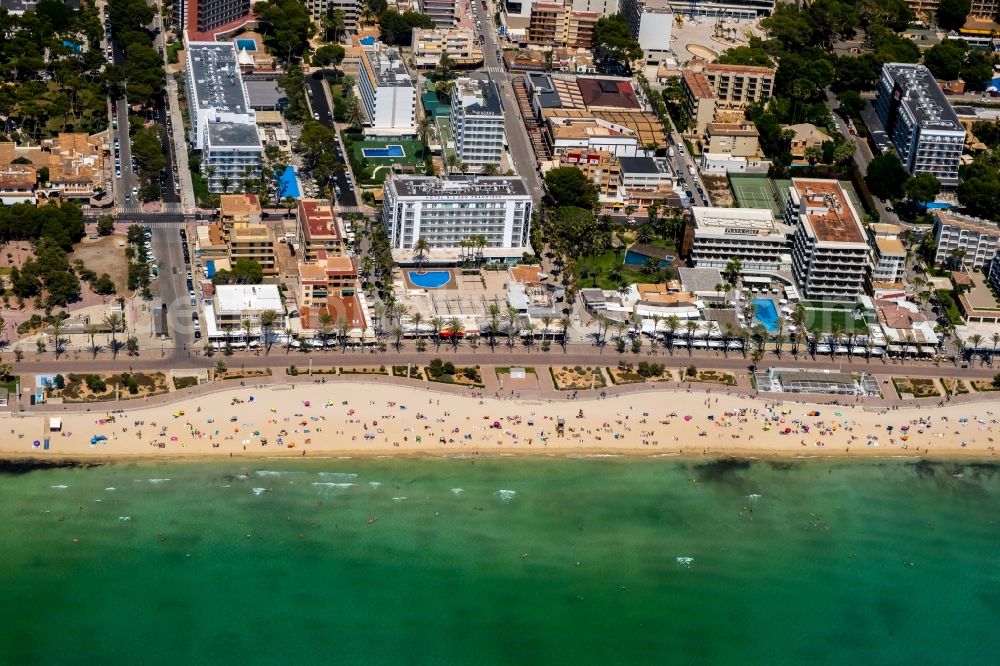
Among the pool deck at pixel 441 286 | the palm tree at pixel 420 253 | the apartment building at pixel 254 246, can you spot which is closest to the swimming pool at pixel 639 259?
the pool deck at pixel 441 286

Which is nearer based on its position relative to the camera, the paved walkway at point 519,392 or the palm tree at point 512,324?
the paved walkway at point 519,392

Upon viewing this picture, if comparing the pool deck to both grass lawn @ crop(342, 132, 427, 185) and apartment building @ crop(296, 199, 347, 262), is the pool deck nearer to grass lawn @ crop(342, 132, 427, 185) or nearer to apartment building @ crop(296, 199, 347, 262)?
apartment building @ crop(296, 199, 347, 262)

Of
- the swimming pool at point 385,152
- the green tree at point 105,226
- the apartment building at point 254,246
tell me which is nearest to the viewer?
the apartment building at point 254,246

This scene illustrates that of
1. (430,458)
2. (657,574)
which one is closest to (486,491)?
(430,458)

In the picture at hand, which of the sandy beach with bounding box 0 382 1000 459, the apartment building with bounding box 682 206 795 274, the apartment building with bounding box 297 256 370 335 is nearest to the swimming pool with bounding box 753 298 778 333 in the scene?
the apartment building with bounding box 682 206 795 274

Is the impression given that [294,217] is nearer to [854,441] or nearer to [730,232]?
[730,232]

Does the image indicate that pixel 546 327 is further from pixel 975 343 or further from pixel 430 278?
pixel 975 343

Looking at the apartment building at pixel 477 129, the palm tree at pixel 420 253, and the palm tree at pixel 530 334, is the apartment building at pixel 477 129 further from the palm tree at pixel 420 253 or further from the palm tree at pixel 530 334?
the palm tree at pixel 530 334
